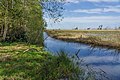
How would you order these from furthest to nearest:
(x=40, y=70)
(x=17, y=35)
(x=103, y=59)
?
(x=17, y=35), (x=103, y=59), (x=40, y=70)

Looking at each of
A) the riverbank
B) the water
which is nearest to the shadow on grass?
the riverbank

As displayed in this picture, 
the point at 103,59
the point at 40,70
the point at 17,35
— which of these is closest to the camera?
the point at 40,70

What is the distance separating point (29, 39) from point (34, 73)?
87.8 ft

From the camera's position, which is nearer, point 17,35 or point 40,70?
point 40,70

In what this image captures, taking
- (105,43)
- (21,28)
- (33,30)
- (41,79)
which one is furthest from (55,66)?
(105,43)

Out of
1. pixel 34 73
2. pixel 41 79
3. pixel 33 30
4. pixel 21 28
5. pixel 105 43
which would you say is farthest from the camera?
pixel 105 43

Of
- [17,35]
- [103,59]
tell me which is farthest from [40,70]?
[17,35]

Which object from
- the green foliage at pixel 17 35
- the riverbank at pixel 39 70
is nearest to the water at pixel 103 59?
the riverbank at pixel 39 70

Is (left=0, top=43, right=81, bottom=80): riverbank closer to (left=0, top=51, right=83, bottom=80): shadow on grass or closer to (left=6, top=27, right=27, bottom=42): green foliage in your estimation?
(left=0, top=51, right=83, bottom=80): shadow on grass

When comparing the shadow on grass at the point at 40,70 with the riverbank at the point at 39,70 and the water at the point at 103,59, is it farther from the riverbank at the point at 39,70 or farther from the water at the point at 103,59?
the water at the point at 103,59

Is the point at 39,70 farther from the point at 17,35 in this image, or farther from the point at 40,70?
the point at 17,35

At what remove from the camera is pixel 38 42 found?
46.9 metres

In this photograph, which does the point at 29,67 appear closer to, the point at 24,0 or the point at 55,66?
the point at 55,66

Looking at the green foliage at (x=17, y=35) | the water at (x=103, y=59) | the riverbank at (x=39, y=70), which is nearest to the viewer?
the riverbank at (x=39, y=70)
